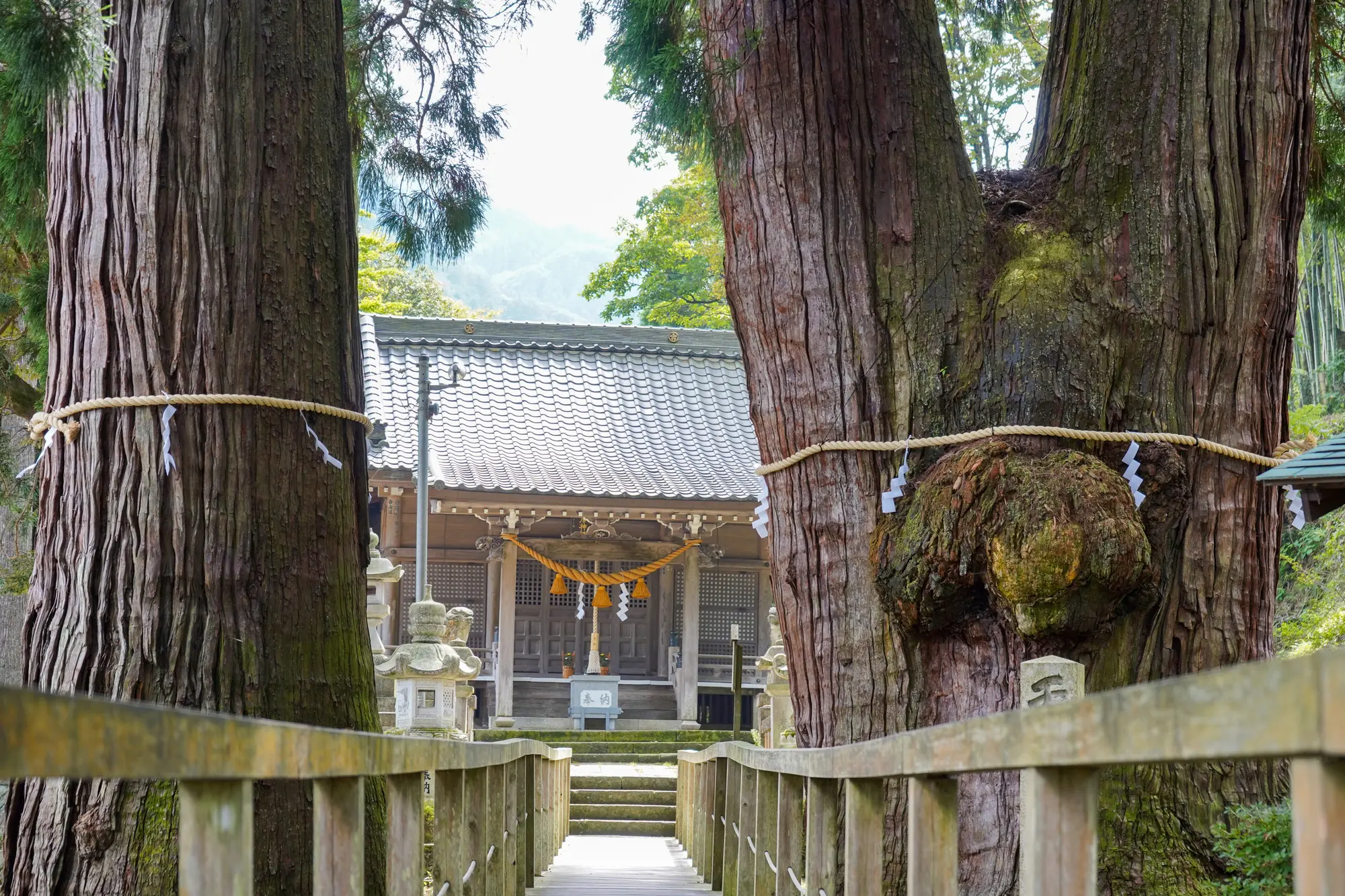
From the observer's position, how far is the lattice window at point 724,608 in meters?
17.1

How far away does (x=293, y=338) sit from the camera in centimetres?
329

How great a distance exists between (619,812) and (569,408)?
698cm

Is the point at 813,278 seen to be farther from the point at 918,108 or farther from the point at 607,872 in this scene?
the point at 607,872

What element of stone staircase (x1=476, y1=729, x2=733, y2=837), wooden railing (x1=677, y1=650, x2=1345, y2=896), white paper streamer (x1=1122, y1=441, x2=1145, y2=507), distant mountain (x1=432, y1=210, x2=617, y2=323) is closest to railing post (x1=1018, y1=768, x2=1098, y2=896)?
wooden railing (x1=677, y1=650, x2=1345, y2=896)

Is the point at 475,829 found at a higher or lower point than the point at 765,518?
lower

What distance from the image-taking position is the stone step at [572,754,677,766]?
47.9ft

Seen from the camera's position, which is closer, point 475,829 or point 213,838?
point 213,838

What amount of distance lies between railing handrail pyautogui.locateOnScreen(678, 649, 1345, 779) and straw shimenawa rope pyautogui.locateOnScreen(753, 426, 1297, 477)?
1.86 metres

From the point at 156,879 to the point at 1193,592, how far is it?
8.58 ft

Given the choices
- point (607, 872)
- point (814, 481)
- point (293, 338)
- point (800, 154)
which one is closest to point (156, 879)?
point (293, 338)

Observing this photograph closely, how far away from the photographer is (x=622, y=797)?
1264cm

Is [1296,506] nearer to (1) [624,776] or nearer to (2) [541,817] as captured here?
(2) [541,817]

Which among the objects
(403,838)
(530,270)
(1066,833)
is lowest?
(403,838)

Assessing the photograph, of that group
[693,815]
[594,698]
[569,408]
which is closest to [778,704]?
[594,698]
